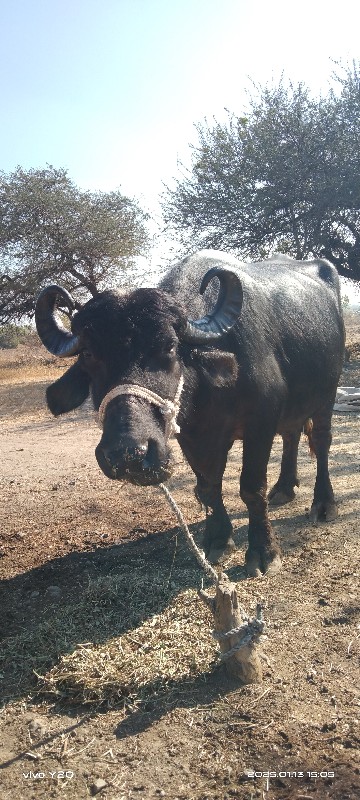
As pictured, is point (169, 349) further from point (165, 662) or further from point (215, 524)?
point (215, 524)

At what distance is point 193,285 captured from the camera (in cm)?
445

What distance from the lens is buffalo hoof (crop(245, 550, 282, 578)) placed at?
14.0 feet

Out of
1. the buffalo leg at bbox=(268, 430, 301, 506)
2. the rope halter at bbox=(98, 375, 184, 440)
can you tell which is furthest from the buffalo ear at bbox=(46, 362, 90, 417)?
the buffalo leg at bbox=(268, 430, 301, 506)

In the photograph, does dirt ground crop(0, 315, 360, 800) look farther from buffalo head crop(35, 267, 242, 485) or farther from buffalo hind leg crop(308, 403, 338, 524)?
buffalo head crop(35, 267, 242, 485)

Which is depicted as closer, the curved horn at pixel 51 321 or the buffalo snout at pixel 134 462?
the buffalo snout at pixel 134 462

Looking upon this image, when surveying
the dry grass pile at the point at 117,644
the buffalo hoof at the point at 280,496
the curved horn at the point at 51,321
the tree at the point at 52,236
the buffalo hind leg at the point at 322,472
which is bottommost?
the buffalo hoof at the point at 280,496

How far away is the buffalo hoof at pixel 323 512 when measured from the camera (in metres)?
5.34

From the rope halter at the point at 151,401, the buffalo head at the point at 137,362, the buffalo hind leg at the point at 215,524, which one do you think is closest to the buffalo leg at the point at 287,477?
the buffalo hind leg at the point at 215,524

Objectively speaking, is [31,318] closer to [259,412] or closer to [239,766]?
[259,412]

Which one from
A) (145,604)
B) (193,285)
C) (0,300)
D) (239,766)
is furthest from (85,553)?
(0,300)

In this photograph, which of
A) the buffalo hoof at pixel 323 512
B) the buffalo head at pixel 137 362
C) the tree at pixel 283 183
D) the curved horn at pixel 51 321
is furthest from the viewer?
the tree at pixel 283 183

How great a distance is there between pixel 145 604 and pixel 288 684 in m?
1.20

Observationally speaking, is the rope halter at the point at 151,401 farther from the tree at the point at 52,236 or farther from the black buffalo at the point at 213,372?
the tree at the point at 52,236

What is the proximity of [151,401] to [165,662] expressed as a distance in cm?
137
